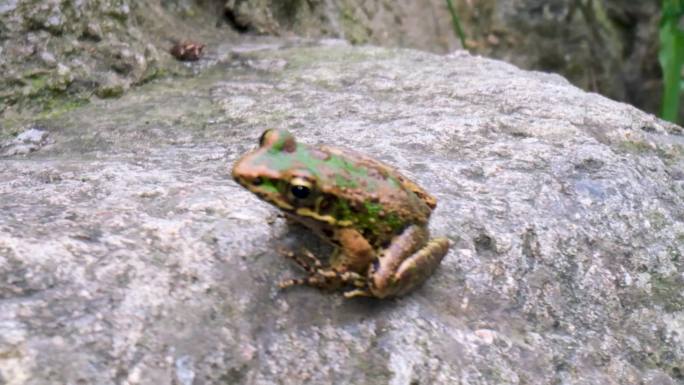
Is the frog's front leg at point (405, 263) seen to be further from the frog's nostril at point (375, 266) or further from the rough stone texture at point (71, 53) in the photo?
the rough stone texture at point (71, 53)

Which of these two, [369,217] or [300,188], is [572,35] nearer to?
[369,217]

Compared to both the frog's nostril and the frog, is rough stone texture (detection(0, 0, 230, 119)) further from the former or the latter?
the frog's nostril

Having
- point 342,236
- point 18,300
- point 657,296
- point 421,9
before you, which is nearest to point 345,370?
point 342,236

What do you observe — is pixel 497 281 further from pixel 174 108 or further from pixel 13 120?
pixel 13 120

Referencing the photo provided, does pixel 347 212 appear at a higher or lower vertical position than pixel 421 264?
higher

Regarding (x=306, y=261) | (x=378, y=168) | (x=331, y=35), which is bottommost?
(x=331, y=35)

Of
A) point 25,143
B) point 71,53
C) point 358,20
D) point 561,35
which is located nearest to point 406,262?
point 25,143
